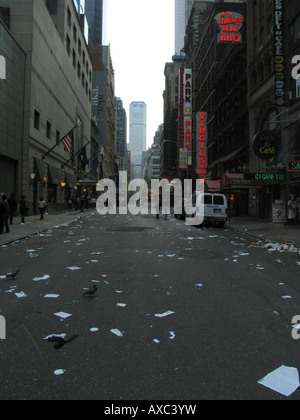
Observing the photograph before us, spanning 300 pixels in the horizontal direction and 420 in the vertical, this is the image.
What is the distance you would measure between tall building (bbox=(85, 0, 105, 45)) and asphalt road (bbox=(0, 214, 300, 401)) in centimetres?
13228

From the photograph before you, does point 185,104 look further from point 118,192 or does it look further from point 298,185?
point 298,185

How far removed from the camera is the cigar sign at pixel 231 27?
32.3m

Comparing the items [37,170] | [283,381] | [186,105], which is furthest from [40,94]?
[186,105]

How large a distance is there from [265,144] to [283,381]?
21169mm

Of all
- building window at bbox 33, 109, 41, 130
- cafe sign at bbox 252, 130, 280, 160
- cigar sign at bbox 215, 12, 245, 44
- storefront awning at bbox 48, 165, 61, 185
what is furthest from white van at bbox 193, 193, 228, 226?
cigar sign at bbox 215, 12, 245, 44

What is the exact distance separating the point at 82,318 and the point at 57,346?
87 centimetres

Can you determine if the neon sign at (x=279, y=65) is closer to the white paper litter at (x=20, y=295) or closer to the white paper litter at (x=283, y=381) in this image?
the white paper litter at (x=20, y=295)

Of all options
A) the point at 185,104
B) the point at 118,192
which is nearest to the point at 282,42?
the point at 185,104

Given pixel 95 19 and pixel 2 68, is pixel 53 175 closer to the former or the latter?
pixel 2 68

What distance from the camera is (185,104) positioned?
57719 mm

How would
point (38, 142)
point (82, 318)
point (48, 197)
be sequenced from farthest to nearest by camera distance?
point (48, 197) < point (38, 142) < point (82, 318)

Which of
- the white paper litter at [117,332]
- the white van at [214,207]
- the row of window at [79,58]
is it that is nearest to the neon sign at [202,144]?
the row of window at [79,58]

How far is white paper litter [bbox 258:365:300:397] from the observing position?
2.71 m

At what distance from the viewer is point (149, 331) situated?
390 centimetres
